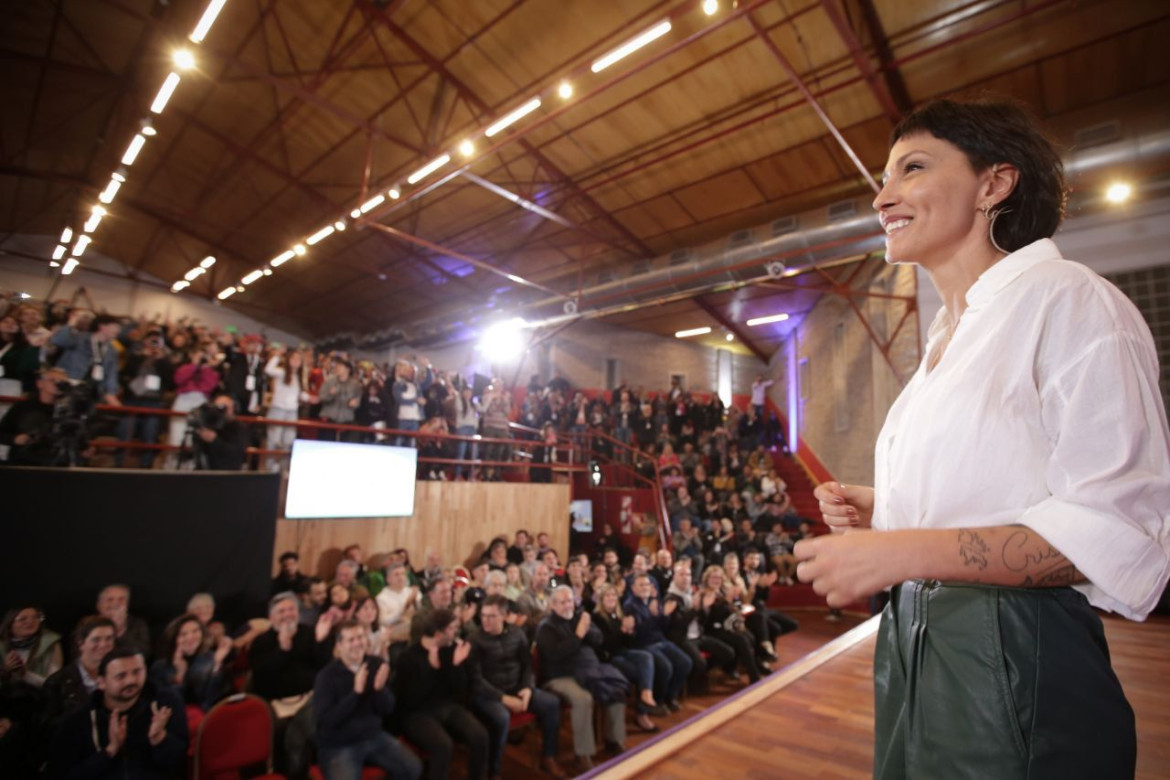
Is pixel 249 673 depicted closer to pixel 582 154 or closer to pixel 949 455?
pixel 949 455

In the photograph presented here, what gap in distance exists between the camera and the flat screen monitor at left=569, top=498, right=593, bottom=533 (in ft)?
31.9

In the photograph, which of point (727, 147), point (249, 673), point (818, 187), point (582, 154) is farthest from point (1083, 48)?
point (249, 673)

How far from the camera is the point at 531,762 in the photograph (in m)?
4.42

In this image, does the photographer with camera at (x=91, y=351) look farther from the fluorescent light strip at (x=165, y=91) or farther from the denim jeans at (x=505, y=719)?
the denim jeans at (x=505, y=719)

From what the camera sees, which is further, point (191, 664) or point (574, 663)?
point (574, 663)

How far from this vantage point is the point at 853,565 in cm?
66

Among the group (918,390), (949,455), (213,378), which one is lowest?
(949,455)

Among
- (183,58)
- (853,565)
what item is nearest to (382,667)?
(853,565)

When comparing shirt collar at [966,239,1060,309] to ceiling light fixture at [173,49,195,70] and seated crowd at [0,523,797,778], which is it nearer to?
seated crowd at [0,523,797,778]

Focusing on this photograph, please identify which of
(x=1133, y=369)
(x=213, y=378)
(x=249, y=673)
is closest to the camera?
(x=1133, y=369)

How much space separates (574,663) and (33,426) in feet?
15.0

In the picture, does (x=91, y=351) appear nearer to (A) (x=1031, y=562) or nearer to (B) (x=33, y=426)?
(B) (x=33, y=426)

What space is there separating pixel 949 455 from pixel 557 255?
468 inches

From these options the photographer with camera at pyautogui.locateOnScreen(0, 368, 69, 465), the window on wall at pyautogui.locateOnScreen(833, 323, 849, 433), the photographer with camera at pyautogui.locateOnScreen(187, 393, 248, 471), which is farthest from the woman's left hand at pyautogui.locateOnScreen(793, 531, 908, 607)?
the window on wall at pyautogui.locateOnScreen(833, 323, 849, 433)
